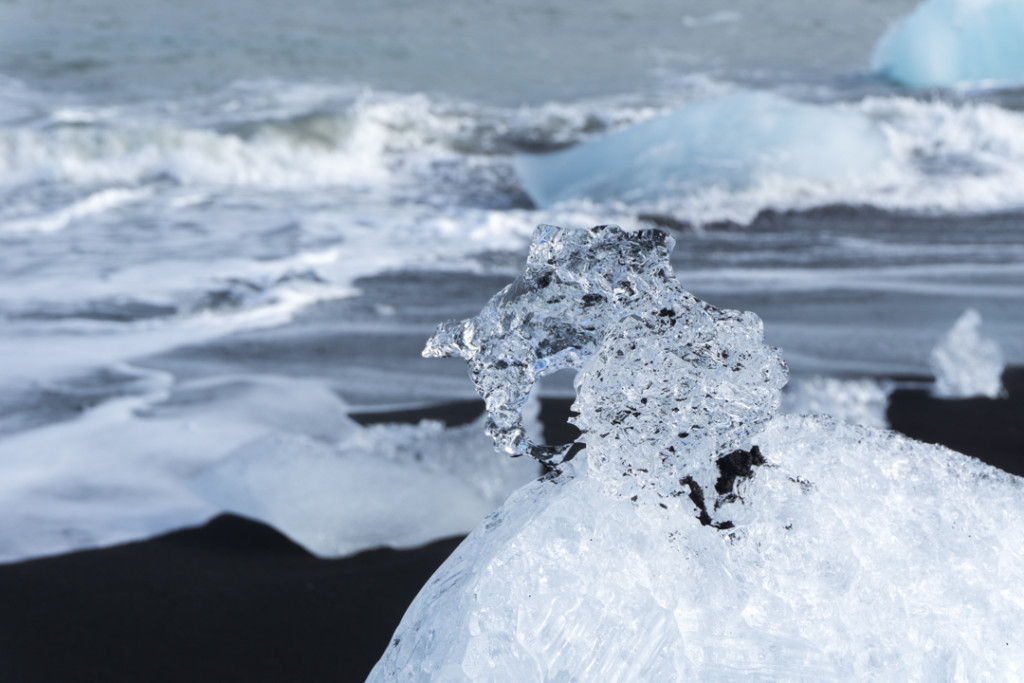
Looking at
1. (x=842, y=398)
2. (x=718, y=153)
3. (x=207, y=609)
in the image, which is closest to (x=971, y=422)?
(x=842, y=398)

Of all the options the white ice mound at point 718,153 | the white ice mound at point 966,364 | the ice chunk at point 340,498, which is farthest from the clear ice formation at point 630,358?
the white ice mound at point 718,153

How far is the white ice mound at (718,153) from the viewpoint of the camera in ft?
17.1

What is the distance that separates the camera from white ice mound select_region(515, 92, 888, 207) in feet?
17.1

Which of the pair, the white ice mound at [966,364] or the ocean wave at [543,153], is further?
the ocean wave at [543,153]

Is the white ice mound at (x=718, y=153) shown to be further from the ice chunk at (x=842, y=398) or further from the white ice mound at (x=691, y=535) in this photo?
the white ice mound at (x=691, y=535)

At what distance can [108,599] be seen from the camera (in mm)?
2014

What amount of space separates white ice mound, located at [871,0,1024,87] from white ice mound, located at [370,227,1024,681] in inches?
340

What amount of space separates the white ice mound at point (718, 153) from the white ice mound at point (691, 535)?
4112 millimetres

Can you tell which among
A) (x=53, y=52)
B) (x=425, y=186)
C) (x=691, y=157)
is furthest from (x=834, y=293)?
(x=53, y=52)

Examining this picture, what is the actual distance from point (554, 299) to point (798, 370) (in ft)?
7.09

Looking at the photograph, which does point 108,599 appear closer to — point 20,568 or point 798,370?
point 20,568

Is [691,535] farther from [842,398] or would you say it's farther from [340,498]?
[842,398]

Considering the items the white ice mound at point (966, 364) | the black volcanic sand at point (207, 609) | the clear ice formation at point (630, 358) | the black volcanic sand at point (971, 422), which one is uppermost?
the clear ice formation at point (630, 358)

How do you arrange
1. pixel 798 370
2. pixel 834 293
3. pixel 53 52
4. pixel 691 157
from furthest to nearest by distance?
pixel 53 52
pixel 691 157
pixel 834 293
pixel 798 370
